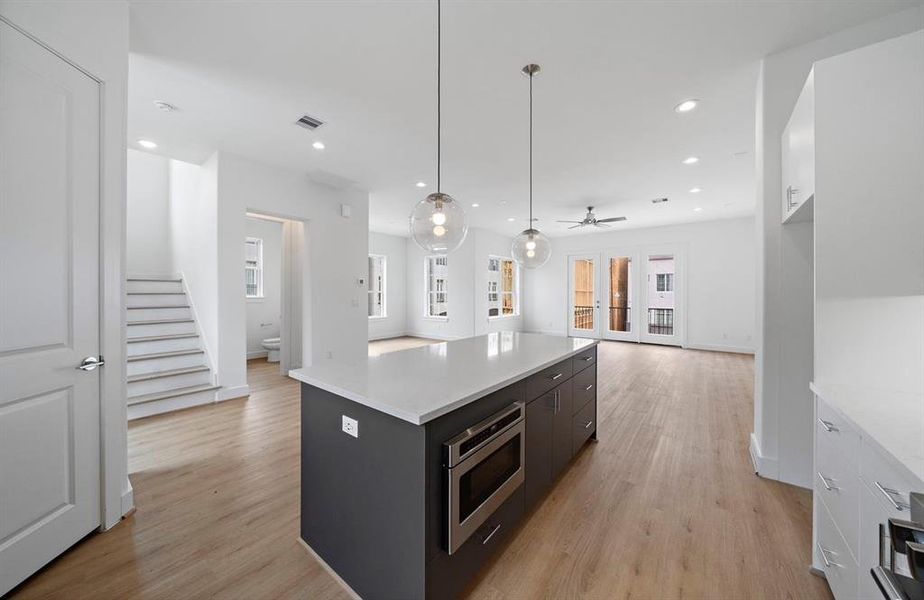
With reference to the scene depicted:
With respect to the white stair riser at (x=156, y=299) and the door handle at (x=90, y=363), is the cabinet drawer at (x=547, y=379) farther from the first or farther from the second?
the white stair riser at (x=156, y=299)

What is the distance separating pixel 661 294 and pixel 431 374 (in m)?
8.02

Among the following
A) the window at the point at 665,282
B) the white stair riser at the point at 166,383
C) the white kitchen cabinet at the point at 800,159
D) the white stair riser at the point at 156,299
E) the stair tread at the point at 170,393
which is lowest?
the stair tread at the point at 170,393

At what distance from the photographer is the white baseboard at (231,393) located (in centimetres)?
404

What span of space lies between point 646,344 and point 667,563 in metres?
7.42

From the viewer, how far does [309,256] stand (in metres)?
4.89

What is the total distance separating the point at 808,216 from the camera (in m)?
2.11

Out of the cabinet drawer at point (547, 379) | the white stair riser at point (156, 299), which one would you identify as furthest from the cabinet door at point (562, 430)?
the white stair riser at point (156, 299)

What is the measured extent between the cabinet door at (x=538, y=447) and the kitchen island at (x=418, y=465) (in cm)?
1

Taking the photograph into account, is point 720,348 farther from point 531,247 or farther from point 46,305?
point 46,305

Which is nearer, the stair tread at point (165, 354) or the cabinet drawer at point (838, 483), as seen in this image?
the cabinet drawer at point (838, 483)

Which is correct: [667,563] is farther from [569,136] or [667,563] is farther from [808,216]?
[569,136]

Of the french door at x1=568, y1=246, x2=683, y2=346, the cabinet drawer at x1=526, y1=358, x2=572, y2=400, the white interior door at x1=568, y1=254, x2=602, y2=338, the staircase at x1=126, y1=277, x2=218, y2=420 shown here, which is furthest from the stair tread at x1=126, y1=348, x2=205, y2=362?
the french door at x1=568, y1=246, x2=683, y2=346

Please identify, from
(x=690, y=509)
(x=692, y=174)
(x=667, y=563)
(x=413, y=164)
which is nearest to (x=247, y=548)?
(x=667, y=563)

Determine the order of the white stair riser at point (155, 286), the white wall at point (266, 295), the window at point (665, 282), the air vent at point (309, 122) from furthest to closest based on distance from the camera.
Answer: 1. the window at point (665, 282)
2. the white wall at point (266, 295)
3. the white stair riser at point (155, 286)
4. the air vent at point (309, 122)
